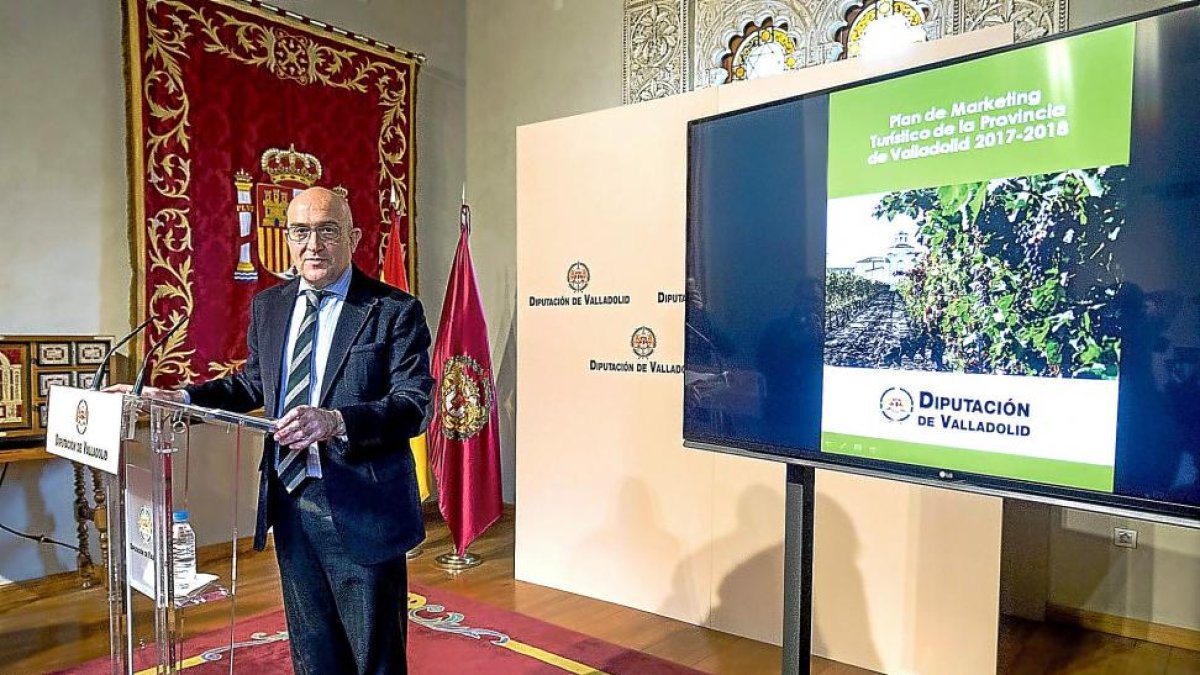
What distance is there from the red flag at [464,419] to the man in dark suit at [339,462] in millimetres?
2025

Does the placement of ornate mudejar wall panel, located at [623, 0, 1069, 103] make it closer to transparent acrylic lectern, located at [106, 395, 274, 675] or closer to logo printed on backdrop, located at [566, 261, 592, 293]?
logo printed on backdrop, located at [566, 261, 592, 293]

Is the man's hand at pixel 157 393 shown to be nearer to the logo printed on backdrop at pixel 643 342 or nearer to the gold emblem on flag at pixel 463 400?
the logo printed on backdrop at pixel 643 342

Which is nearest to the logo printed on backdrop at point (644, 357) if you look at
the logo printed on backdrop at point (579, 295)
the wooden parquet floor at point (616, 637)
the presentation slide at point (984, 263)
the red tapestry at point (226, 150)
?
the logo printed on backdrop at point (579, 295)

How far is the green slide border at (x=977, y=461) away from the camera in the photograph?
4.60 ft

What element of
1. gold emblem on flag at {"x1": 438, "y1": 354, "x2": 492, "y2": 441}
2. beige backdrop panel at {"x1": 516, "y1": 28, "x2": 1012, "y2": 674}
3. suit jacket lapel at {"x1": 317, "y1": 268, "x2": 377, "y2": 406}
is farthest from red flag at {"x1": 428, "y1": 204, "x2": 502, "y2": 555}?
suit jacket lapel at {"x1": 317, "y1": 268, "x2": 377, "y2": 406}

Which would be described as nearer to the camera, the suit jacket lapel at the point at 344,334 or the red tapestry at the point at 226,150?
the suit jacket lapel at the point at 344,334

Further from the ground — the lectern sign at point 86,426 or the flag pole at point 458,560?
the lectern sign at point 86,426

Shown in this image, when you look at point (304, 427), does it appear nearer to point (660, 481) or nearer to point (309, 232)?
point (309, 232)

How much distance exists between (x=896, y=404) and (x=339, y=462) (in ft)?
4.07

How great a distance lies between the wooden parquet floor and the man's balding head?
3.49 ft

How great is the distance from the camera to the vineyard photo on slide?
4.59 ft

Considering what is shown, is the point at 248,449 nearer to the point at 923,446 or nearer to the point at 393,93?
the point at 923,446

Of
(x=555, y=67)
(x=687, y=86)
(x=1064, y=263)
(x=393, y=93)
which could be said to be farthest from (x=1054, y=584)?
(x=393, y=93)

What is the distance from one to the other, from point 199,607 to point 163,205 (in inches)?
100
